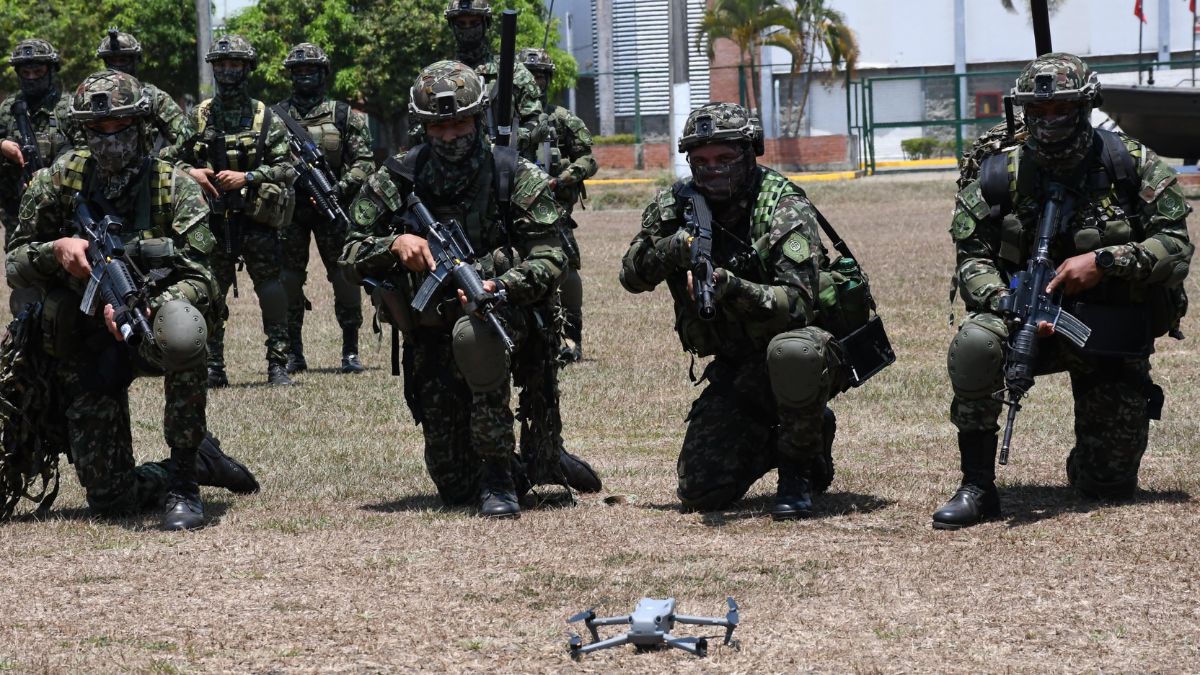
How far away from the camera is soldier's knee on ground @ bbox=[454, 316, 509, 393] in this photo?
6758mm

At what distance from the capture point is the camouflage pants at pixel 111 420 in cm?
696

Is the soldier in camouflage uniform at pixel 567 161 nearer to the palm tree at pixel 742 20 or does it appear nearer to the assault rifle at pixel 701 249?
the assault rifle at pixel 701 249

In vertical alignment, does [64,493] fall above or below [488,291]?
below

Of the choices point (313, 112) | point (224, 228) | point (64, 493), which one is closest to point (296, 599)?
point (64, 493)

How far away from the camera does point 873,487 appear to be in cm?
752

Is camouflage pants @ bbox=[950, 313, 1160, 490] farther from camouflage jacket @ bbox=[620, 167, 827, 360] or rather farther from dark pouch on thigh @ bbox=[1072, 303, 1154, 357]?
camouflage jacket @ bbox=[620, 167, 827, 360]

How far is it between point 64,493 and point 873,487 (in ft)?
11.9

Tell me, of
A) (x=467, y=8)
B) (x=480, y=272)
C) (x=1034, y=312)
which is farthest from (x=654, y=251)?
(x=467, y=8)

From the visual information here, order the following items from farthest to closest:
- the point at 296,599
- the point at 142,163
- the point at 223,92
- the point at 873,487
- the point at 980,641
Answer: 1. the point at 223,92
2. the point at 873,487
3. the point at 142,163
4. the point at 296,599
5. the point at 980,641

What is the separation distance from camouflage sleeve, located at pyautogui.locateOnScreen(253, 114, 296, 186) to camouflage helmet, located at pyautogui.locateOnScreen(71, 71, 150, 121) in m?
3.74

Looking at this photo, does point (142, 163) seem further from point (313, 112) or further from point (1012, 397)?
point (313, 112)

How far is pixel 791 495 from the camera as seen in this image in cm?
688

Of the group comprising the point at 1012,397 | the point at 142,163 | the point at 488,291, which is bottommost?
the point at 1012,397

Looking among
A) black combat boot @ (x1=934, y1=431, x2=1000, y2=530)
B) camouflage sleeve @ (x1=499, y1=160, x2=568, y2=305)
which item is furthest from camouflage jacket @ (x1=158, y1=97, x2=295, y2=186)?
black combat boot @ (x1=934, y1=431, x2=1000, y2=530)
